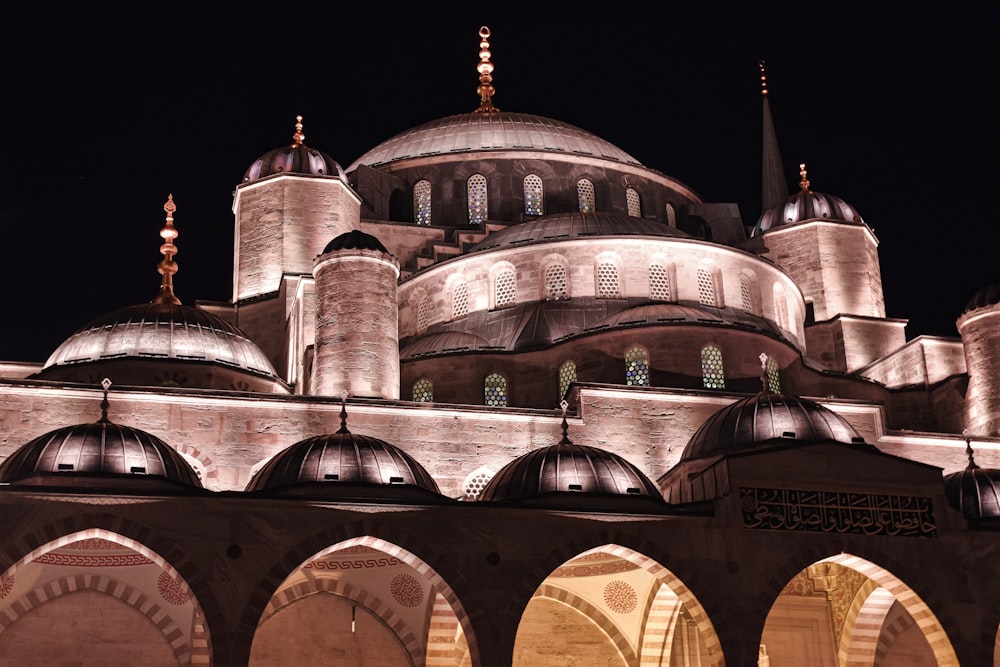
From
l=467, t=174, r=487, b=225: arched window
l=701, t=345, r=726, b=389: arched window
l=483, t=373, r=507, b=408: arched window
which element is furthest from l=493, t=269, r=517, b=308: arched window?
l=467, t=174, r=487, b=225: arched window

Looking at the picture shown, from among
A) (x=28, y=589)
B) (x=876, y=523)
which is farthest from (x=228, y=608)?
(x=876, y=523)

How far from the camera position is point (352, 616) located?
64.5ft

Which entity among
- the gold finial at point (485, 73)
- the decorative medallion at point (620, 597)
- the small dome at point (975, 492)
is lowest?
the decorative medallion at point (620, 597)

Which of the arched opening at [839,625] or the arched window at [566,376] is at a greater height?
the arched window at [566,376]

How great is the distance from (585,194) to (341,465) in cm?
1377

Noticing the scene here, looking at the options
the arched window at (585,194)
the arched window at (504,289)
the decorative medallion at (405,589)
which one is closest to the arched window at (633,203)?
the arched window at (585,194)

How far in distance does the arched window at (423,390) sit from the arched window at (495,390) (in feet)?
2.71

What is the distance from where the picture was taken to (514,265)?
25094 mm

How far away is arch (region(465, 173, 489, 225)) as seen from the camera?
1157 inches

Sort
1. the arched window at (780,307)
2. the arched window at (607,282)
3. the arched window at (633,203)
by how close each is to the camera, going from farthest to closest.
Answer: the arched window at (633,203)
the arched window at (780,307)
the arched window at (607,282)

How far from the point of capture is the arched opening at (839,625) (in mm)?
19688

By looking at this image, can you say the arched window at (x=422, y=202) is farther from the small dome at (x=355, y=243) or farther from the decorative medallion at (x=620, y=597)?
the decorative medallion at (x=620, y=597)

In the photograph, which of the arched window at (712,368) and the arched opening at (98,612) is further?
the arched window at (712,368)

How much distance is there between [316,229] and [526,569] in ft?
34.6
